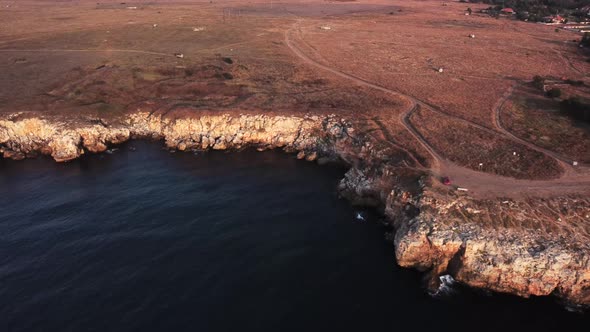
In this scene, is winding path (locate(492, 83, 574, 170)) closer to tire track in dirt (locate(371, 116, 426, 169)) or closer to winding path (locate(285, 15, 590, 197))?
winding path (locate(285, 15, 590, 197))

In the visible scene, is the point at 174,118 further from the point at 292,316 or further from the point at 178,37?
the point at 178,37

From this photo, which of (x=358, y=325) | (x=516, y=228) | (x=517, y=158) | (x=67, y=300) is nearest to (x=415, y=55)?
(x=517, y=158)

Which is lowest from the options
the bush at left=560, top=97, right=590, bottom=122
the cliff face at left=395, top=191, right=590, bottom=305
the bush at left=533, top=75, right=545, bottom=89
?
the cliff face at left=395, top=191, right=590, bottom=305

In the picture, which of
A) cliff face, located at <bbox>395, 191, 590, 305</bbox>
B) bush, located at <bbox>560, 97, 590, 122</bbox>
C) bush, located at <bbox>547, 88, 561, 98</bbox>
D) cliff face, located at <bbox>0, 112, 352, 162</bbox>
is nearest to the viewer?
cliff face, located at <bbox>395, 191, 590, 305</bbox>

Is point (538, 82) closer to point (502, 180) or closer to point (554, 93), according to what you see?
point (554, 93)

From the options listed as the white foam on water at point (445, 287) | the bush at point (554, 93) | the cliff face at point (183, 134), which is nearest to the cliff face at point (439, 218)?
the cliff face at point (183, 134)

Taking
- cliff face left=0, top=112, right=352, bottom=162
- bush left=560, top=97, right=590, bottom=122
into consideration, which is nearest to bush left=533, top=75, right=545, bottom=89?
bush left=560, top=97, right=590, bottom=122

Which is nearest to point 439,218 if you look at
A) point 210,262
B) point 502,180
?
point 502,180

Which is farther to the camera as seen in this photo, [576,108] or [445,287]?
[576,108]
